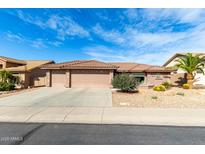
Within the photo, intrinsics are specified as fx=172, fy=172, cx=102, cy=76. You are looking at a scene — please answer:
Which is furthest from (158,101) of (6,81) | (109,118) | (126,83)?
(6,81)

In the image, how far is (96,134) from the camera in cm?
566

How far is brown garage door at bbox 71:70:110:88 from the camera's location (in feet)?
75.7

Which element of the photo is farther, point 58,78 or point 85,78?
point 58,78

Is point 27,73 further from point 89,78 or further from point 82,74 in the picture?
point 89,78

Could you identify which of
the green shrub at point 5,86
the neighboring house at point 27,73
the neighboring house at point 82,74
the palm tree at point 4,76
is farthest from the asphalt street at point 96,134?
the neighboring house at point 27,73

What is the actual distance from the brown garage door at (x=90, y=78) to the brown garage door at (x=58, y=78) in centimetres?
130

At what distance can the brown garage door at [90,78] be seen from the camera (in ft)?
75.7

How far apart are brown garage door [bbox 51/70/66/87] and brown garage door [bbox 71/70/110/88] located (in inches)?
51.3

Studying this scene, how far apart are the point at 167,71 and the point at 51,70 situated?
650 inches

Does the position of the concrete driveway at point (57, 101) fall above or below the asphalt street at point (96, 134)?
above

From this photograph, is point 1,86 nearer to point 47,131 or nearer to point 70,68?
point 70,68

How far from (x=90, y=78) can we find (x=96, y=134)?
58.1 ft

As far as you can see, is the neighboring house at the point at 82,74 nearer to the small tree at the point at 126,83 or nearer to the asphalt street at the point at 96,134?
the small tree at the point at 126,83
